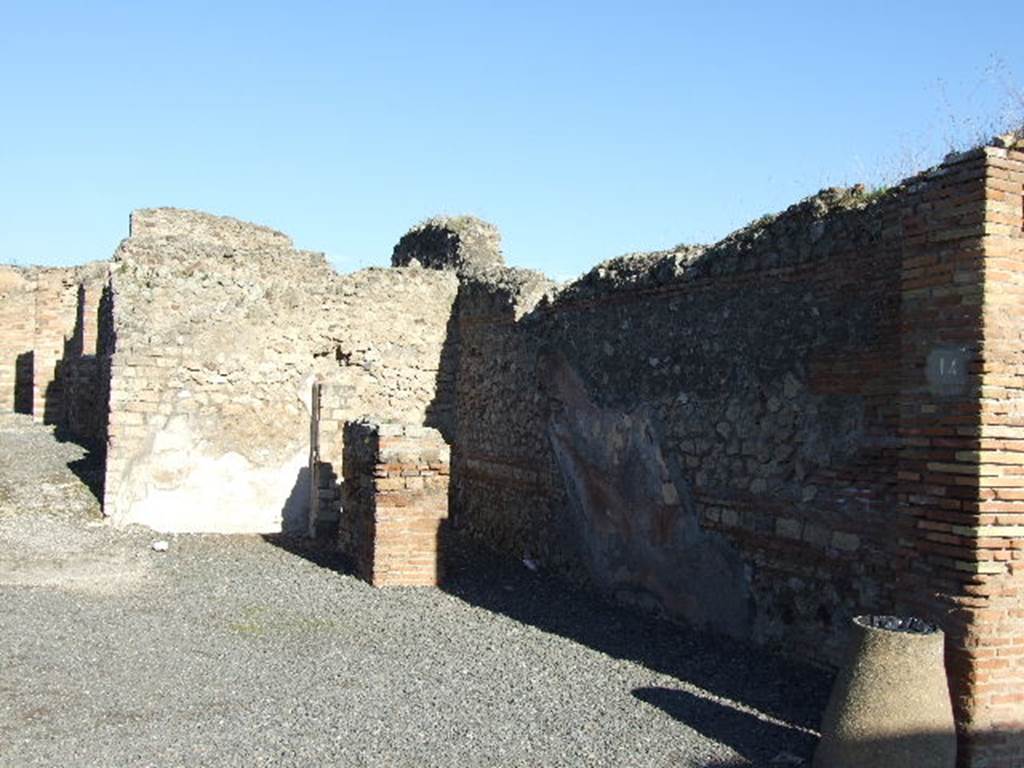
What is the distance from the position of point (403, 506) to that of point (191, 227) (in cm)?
875

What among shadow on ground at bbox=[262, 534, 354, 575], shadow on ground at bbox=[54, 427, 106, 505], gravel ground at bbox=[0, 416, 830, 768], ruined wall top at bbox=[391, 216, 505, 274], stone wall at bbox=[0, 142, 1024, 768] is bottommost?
gravel ground at bbox=[0, 416, 830, 768]

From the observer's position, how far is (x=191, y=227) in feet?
52.3

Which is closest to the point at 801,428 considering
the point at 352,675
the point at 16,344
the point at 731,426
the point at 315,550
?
the point at 731,426

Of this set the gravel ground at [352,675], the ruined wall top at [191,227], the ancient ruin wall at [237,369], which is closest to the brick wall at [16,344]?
the ruined wall top at [191,227]

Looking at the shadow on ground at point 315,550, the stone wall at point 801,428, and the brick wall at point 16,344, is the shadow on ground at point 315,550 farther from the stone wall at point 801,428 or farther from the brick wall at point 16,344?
the brick wall at point 16,344

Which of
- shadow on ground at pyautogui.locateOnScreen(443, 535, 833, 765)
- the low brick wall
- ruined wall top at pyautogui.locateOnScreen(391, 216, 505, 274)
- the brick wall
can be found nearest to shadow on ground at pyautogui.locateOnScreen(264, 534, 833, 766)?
shadow on ground at pyautogui.locateOnScreen(443, 535, 833, 765)

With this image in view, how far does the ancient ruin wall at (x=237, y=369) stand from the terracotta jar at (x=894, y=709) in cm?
825

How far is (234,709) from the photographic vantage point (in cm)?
549

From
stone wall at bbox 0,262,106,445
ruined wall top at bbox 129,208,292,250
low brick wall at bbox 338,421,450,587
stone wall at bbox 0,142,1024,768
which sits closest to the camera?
stone wall at bbox 0,142,1024,768

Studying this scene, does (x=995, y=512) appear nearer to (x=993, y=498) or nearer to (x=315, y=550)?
(x=993, y=498)

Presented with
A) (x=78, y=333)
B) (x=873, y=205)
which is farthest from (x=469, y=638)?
(x=78, y=333)

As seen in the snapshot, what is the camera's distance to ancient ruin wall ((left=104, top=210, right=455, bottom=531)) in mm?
11219

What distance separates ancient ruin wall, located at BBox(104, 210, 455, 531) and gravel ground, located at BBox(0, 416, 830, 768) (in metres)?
1.63

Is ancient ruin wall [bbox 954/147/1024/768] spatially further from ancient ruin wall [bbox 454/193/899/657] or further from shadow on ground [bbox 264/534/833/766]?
ancient ruin wall [bbox 454/193/899/657]
